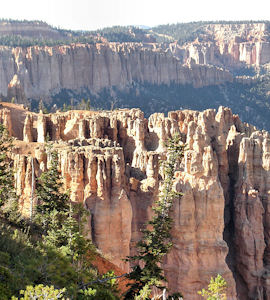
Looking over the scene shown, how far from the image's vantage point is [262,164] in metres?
32.2

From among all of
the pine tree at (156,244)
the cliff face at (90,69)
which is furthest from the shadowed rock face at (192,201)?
the cliff face at (90,69)

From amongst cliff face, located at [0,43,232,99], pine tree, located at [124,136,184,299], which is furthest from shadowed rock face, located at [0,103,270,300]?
cliff face, located at [0,43,232,99]

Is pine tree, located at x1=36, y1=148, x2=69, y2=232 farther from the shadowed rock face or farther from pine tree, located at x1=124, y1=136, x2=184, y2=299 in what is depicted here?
pine tree, located at x1=124, y1=136, x2=184, y2=299

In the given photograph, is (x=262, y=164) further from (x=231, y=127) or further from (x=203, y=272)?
(x=203, y=272)

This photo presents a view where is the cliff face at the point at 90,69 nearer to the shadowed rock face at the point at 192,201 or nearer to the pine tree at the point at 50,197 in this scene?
the shadowed rock face at the point at 192,201

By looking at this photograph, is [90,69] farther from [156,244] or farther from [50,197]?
[156,244]

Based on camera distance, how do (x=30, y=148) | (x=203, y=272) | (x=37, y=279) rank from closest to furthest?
(x=37, y=279), (x=203, y=272), (x=30, y=148)

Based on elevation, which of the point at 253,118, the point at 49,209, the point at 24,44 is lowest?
the point at 253,118

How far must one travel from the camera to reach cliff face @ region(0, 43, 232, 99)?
123 metres

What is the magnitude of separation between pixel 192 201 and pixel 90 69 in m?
119

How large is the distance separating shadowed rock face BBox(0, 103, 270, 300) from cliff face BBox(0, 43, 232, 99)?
80.8 m

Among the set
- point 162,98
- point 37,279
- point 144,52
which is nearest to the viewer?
point 37,279

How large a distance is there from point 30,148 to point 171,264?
14.9 m

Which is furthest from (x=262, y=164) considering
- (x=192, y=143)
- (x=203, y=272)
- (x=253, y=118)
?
(x=253, y=118)
